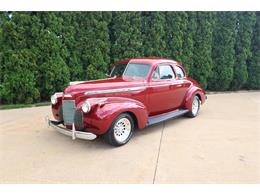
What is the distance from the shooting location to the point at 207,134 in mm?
4906

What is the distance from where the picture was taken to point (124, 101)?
443cm

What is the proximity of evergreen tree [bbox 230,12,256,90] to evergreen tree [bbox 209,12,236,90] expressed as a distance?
1.19 feet

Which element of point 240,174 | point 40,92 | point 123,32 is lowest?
point 240,174

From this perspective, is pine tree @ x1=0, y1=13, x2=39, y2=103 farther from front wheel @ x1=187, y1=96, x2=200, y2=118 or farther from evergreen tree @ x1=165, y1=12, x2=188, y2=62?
evergreen tree @ x1=165, y1=12, x2=188, y2=62

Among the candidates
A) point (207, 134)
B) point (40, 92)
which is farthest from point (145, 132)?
point (40, 92)

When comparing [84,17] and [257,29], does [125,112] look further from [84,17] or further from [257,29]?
[257,29]

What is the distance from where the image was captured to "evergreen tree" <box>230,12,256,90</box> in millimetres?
10375

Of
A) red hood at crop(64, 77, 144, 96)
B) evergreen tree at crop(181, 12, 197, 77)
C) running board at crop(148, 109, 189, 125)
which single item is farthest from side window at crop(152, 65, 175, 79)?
evergreen tree at crop(181, 12, 197, 77)

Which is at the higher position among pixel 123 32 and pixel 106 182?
pixel 123 32

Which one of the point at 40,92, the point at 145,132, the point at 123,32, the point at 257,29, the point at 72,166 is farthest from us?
the point at 257,29

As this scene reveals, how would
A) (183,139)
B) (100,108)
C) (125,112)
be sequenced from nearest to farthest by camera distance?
(100,108) < (125,112) < (183,139)

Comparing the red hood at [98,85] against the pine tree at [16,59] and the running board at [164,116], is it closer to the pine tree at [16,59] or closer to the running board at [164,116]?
the running board at [164,116]

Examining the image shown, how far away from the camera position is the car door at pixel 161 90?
5.13 meters

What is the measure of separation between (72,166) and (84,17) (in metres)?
5.79
